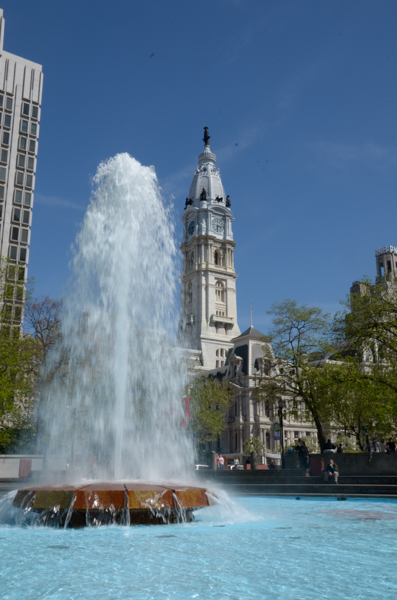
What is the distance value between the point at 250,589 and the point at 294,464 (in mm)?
28705

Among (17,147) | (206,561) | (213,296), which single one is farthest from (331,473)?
(213,296)

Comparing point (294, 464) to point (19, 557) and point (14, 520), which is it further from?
point (19, 557)

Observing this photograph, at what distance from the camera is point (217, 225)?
440ft

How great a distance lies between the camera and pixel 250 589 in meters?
6.14

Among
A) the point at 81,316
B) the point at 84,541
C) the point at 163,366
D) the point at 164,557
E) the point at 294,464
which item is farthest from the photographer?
the point at 163,366

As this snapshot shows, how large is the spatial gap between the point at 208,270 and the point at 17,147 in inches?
2548

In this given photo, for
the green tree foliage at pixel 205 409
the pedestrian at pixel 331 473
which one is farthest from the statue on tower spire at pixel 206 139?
the pedestrian at pixel 331 473

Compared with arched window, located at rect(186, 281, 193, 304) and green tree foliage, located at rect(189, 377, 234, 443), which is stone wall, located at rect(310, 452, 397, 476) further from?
arched window, located at rect(186, 281, 193, 304)

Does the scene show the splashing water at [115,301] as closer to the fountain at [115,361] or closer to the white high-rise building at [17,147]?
the fountain at [115,361]

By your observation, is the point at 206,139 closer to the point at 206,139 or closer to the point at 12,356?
the point at 206,139

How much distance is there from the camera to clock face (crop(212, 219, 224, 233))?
134 meters

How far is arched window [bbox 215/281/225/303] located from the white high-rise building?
6528 cm

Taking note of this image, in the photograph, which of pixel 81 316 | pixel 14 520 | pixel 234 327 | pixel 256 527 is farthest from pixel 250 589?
pixel 234 327

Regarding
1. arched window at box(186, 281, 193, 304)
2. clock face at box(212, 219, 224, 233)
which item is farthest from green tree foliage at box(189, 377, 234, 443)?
clock face at box(212, 219, 224, 233)
